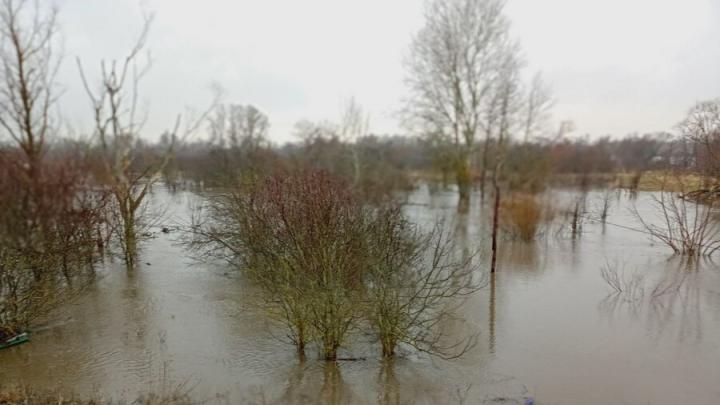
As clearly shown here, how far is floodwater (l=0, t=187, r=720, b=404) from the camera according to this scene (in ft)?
21.9

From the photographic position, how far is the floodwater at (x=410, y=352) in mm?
6680

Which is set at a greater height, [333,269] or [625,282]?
[333,269]

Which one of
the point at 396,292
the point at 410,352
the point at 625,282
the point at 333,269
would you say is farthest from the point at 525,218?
the point at 333,269

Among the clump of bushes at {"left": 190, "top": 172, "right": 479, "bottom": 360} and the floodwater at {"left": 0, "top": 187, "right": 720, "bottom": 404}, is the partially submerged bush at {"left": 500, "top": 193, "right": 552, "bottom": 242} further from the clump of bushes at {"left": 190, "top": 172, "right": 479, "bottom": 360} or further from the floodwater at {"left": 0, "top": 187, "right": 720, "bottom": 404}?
the clump of bushes at {"left": 190, "top": 172, "right": 479, "bottom": 360}

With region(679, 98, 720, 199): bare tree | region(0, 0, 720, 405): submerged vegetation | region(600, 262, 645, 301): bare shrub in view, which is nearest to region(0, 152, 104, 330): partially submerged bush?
region(0, 0, 720, 405): submerged vegetation

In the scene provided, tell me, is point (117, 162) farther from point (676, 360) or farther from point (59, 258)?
point (676, 360)

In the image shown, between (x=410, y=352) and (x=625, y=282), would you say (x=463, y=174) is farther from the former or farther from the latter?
(x=410, y=352)

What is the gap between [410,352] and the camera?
7762 mm

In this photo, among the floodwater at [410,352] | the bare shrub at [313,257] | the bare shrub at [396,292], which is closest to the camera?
the floodwater at [410,352]

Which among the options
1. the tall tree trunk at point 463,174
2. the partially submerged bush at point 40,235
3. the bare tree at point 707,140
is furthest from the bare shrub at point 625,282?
the tall tree trunk at point 463,174

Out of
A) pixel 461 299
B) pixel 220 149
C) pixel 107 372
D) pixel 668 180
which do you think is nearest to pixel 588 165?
pixel 668 180

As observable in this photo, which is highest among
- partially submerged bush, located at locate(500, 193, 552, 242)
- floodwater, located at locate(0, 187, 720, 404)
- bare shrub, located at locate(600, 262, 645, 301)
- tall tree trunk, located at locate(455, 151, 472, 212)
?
tall tree trunk, located at locate(455, 151, 472, 212)

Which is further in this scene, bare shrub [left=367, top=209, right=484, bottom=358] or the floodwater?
bare shrub [left=367, top=209, right=484, bottom=358]

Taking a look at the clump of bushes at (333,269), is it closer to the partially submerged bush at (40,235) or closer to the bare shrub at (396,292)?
the bare shrub at (396,292)
